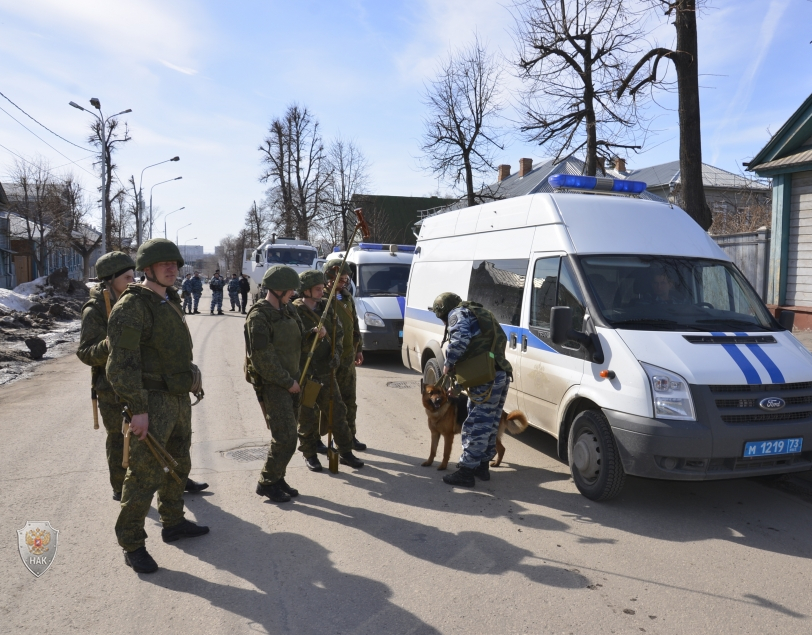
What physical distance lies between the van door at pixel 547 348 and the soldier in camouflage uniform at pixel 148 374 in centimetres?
302

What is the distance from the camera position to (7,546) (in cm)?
411

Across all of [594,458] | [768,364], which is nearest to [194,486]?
[594,458]

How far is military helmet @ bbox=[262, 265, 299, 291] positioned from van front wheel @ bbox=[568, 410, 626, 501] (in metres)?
2.57

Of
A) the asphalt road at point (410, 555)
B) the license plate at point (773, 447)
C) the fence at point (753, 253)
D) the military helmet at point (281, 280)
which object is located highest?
the fence at point (753, 253)

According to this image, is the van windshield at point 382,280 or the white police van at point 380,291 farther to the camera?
the van windshield at point 382,280

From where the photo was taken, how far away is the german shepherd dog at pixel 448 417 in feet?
18.8

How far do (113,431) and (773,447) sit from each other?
15.9ft

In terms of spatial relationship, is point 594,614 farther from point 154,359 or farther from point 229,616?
point 154,359

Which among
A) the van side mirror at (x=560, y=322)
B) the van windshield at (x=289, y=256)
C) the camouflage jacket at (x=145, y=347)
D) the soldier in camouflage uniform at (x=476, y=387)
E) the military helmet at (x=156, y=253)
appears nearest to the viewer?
the camouflage jacket at (x=145, y=347)

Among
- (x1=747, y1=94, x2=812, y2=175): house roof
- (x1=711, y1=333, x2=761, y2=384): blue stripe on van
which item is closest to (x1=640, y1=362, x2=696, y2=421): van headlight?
(x1=711, y1=333, x2=761, y2=384): blue stripe on van

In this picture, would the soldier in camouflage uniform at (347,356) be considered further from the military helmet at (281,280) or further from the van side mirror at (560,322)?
the van side mirror at (560,322)

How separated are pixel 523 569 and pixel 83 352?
3.40 metres

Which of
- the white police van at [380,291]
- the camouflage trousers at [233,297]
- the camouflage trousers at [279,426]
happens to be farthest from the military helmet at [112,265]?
the camouflage trousers at [233,297]

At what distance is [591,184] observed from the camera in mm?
6500
